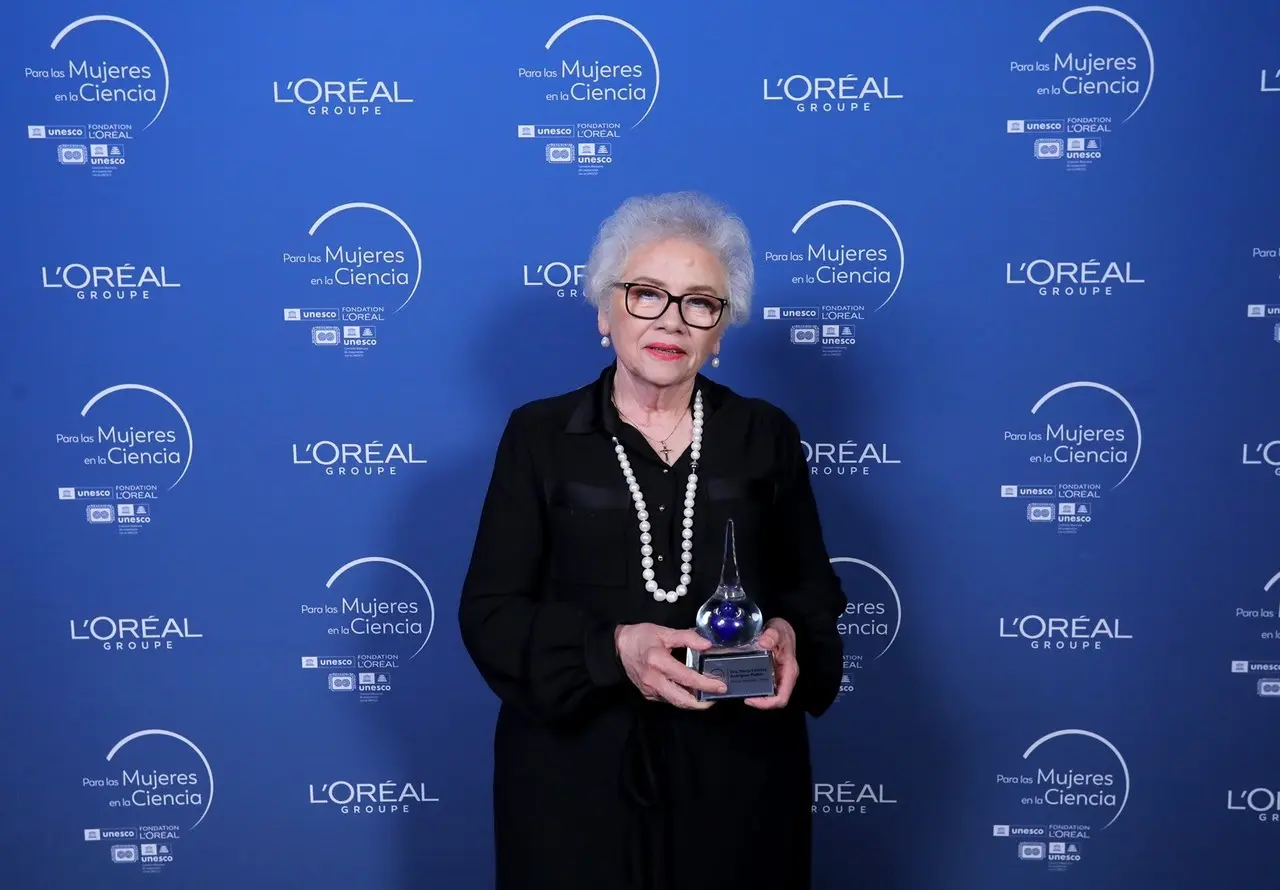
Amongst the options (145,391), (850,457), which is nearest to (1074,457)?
(850,457)

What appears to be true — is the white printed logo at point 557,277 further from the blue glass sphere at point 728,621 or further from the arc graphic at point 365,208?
the blue glass sphere at point 728,621

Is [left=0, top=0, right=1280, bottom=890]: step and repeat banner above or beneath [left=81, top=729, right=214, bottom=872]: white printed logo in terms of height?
above

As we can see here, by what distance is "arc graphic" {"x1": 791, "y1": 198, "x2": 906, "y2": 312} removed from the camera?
8.62 ft

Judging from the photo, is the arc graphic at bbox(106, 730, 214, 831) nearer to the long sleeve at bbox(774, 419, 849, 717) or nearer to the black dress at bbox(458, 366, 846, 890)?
the black dress at bbox(458, 366, 846, 890)

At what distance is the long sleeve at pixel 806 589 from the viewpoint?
1812mm

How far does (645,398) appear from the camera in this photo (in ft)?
6.01

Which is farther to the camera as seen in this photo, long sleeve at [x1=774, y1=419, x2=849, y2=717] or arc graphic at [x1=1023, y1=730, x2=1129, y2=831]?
arc graphic at [x1=1023, y1=730, x2=1129, y2=831]

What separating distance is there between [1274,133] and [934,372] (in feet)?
3.04

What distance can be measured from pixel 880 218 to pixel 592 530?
4.11ft

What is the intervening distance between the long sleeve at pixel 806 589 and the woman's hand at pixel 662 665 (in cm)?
26

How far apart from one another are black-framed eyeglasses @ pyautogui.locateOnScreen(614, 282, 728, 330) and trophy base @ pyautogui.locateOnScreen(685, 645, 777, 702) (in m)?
0.51

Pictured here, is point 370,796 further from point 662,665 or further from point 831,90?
point 831,90

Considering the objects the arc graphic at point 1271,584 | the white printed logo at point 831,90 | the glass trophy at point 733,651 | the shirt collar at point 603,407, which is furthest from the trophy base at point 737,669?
the arc graphic at point 1271,584

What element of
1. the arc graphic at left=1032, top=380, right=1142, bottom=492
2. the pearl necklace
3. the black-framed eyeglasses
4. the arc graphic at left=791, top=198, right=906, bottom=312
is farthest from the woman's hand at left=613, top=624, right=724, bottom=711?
the arc graphic at left=1032, top=380, right=1142, bottom=492
